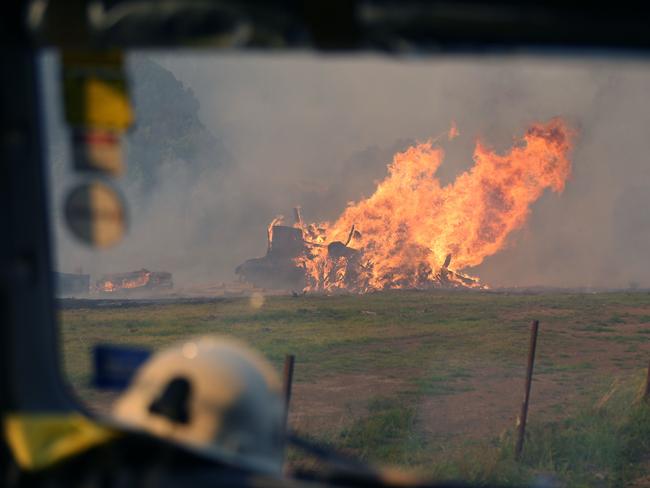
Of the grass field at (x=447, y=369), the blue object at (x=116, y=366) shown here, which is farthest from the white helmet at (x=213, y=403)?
the grass field at (x=447, y=369)

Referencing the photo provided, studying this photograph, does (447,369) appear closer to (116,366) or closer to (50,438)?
(116,366)

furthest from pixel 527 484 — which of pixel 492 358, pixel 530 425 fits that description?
pixel 492 358

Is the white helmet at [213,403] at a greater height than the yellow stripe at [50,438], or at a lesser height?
greater

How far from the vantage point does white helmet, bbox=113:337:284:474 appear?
2.82 metres

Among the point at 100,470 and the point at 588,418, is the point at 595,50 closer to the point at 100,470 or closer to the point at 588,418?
the point at 100,470

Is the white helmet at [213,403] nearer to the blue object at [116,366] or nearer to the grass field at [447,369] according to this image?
the blue object at [116,366]

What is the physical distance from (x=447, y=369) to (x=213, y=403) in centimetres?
3219

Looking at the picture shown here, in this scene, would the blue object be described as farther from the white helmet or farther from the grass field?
the grass field

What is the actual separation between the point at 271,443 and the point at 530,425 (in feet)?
63.9

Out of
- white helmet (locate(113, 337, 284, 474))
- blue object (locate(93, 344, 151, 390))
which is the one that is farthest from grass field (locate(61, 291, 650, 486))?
white helmet (locate(113, 337, 284, 474))

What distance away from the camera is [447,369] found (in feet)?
113

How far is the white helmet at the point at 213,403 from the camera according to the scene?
2.82m

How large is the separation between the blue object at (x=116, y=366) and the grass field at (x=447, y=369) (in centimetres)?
1293

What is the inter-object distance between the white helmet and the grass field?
42.9ft
